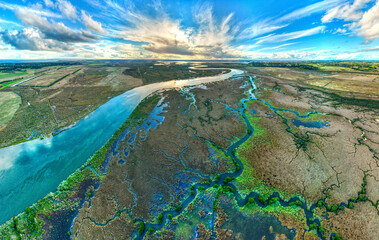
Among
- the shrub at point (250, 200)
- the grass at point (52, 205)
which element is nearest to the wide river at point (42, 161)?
the grass at point (52, 205)

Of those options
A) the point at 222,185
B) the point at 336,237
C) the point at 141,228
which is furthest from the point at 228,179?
the point at 141,228

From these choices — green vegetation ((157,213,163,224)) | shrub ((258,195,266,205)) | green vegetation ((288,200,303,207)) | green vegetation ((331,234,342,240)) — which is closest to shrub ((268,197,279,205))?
shrub ((258,195,266,205))

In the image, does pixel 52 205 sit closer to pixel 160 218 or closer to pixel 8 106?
pixel 160 218

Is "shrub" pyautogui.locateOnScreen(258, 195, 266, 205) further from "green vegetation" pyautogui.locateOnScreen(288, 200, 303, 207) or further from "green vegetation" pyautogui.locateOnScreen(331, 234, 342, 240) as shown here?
"green vegetation" pyautogui.locateOnScreen(331, 234, 342, 240)

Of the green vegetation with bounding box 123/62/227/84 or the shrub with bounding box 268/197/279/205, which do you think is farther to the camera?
the green vegetation with bounding box 123/62/227/84

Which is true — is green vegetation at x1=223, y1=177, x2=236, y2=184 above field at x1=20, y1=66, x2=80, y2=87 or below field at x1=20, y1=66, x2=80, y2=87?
below

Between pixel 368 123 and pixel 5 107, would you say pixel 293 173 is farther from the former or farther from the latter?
pixel 5 107

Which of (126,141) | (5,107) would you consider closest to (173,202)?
(126,141)

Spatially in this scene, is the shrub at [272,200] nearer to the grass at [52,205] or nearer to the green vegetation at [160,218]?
the green vegetation at [160,218]
